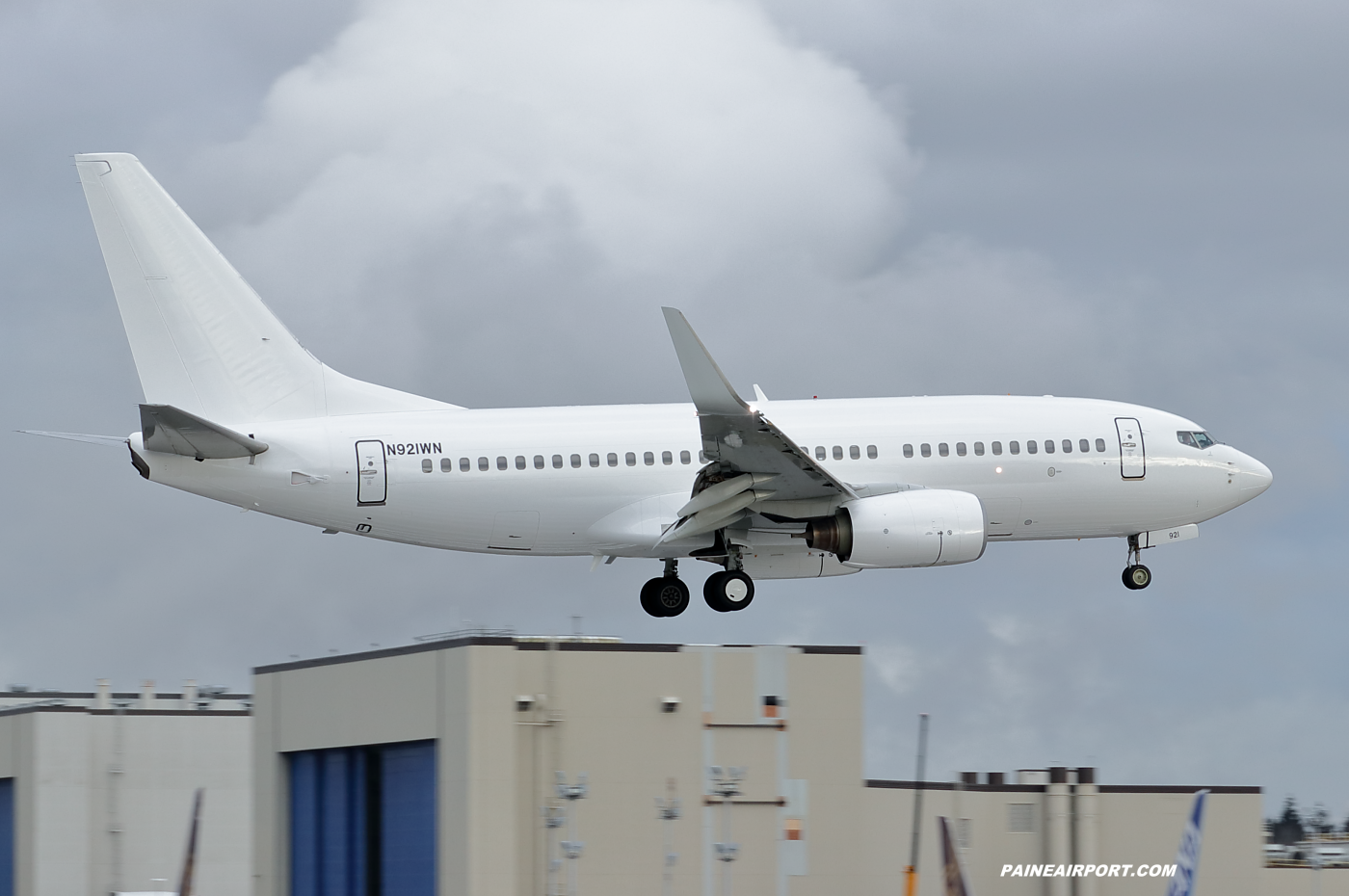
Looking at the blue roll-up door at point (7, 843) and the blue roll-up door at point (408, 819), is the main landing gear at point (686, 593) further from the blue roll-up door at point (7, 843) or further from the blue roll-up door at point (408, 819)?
the blue roll-up door at point (7, 843)

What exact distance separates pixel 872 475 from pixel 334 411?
13.9 meters

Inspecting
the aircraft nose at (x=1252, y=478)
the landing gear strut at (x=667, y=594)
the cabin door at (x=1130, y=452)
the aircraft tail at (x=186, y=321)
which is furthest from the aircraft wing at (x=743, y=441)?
the aircraft nose at (x=1252, y=478)

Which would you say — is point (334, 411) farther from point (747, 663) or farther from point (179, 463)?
point (747, 663)

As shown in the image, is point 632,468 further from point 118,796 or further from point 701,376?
point 118,796

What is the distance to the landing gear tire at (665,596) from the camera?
169ft

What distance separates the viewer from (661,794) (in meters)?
44.5

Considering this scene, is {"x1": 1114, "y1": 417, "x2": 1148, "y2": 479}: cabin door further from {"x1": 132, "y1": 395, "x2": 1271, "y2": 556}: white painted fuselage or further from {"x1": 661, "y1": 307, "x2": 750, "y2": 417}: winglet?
{"x1": 661, "y1": 307, "x2": 750, "y2": 417}: winglet

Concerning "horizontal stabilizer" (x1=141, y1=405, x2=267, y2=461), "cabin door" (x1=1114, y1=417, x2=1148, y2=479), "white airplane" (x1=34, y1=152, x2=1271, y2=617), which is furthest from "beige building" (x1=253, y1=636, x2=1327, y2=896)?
"cabin door" (x1=1114, y1=417, x2=1148, y2=479)

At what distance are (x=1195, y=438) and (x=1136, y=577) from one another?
4282mm

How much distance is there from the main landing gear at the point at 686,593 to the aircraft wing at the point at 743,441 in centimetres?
264

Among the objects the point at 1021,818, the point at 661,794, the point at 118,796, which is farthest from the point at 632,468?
the point at 118,796

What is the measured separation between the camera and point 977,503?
4831cm

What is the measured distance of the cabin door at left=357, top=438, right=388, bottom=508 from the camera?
47.5 m

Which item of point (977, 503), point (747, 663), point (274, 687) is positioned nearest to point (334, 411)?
point (274, 687)
